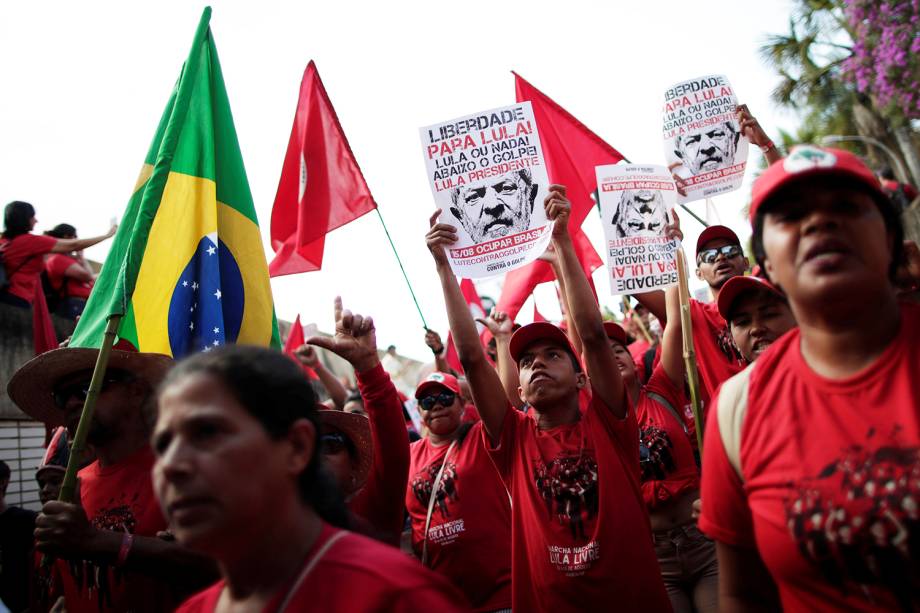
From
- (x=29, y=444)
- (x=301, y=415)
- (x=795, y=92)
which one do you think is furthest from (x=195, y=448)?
(x=795, y=92)

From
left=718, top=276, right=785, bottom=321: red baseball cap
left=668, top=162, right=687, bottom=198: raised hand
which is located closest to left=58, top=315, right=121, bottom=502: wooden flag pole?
left=718, top=276, right=785, bottom=321: red baseball cap

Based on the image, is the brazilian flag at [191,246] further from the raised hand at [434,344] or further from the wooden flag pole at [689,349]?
the raised hand at [434,344]

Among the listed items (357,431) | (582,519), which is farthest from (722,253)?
(357,431)

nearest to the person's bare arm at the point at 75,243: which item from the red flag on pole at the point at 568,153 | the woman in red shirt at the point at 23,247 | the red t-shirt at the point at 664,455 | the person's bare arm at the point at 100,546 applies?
the woman in red shirt at the point at 23,247

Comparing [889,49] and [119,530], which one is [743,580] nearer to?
[119,530]

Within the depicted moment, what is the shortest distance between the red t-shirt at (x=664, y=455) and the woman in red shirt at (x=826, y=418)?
2.11 m

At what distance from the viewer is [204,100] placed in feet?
13.0

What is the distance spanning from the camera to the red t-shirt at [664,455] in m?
4.05

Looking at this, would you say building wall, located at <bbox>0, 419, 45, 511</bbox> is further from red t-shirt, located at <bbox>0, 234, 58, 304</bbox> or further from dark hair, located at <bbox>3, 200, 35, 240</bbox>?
dark hair, located at <bbox>3, 200, 35, 240</bbox>

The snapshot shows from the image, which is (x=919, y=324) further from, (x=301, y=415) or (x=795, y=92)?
(x=795, y=92)

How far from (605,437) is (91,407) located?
2120 mm

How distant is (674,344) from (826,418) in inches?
105

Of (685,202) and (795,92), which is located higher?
(795,92)

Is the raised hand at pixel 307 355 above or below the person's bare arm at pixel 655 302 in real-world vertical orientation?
below
